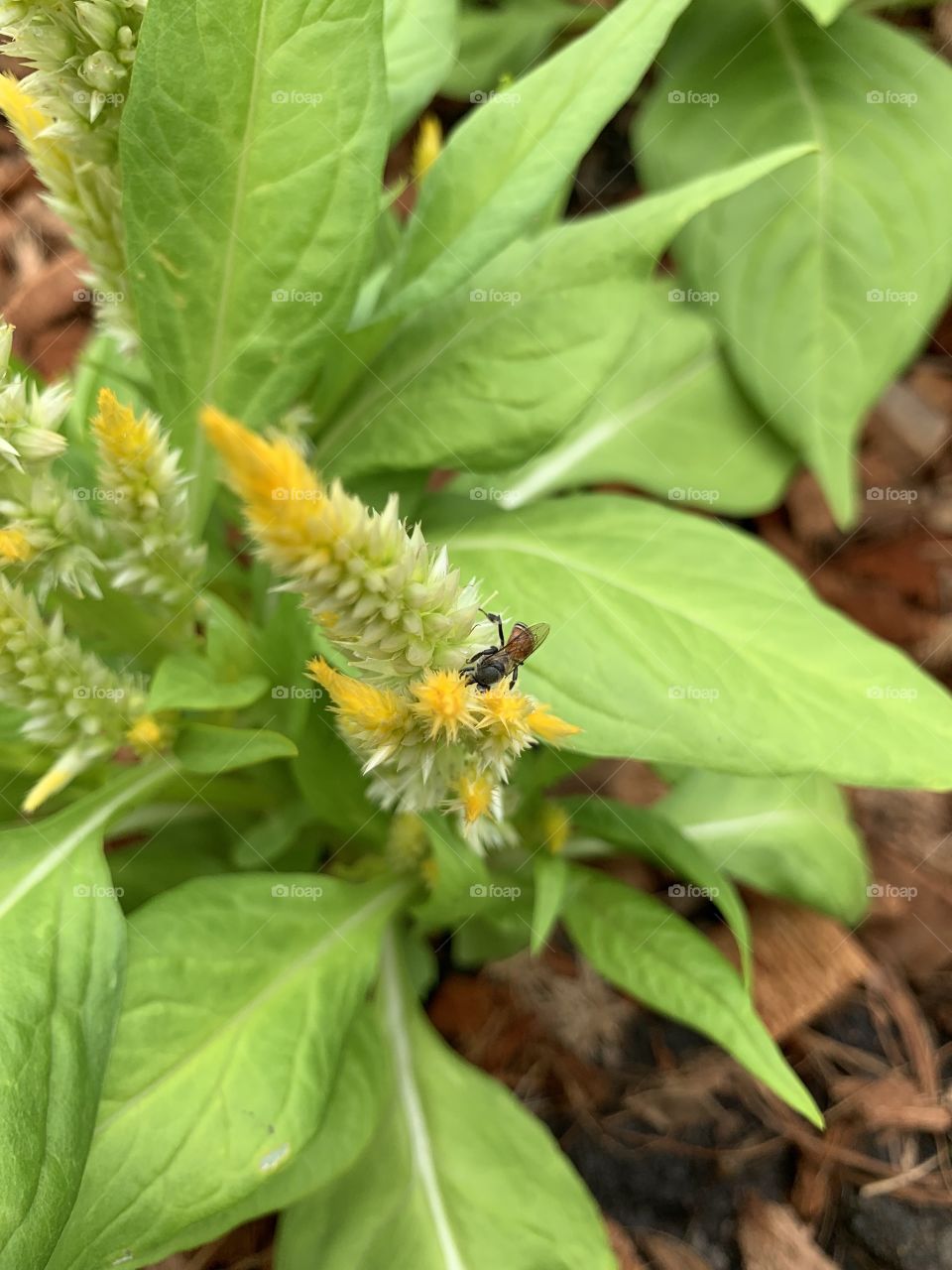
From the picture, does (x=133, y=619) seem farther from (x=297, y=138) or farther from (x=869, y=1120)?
(x=869, y=1120)

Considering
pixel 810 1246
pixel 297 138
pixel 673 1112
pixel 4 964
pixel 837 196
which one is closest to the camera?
pixel 4 964

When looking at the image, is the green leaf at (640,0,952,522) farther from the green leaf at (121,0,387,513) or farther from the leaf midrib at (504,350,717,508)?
the green leaf at (121,0,387,513)

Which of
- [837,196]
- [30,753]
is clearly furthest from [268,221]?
[837,196]

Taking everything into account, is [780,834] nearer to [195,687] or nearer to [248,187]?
[195,687]

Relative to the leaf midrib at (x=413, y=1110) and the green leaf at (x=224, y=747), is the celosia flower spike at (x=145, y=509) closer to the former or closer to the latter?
the green leaf at (x=224, y=747)

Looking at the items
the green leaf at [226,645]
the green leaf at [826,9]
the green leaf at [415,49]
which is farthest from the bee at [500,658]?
the green leaf at [826,9]

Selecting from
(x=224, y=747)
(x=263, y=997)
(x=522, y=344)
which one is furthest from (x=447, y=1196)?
(x=522, y=344)

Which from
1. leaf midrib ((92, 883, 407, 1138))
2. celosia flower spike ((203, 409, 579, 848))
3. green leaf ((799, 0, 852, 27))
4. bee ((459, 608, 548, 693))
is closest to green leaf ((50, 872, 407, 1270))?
leaf midrib ((92, 883, 407, 1138))
